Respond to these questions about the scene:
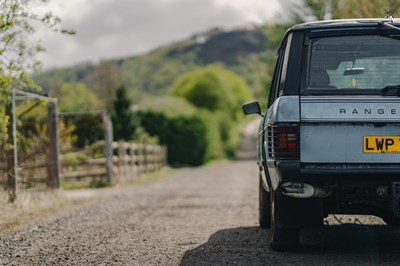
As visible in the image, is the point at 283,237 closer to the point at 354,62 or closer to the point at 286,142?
the point at 286,142

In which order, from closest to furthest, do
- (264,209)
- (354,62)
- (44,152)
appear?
(354,62) → (264,209) → (44,152)

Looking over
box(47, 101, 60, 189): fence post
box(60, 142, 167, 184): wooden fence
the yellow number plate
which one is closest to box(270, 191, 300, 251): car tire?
the yellow number plate

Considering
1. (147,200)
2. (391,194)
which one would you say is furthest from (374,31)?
(147,200)

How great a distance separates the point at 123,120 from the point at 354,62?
33.8 m

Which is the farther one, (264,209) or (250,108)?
(264,209)

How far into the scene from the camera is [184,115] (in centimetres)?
5069

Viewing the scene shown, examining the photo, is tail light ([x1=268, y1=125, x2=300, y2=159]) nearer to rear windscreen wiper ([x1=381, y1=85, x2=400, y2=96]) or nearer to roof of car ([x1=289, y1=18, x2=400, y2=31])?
rear windscreen wiper ([x1=381, y1=85, x2=400, y2=96])

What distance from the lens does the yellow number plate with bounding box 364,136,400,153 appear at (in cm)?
571

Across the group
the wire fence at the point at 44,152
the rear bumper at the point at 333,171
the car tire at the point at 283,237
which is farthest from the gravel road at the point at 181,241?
the wire fence at the point at 44,152

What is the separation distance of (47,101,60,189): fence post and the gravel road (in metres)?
2.67

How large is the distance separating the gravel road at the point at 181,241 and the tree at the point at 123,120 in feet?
91.2

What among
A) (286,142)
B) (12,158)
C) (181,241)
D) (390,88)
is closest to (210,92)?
(12,158)

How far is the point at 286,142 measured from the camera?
5.77m

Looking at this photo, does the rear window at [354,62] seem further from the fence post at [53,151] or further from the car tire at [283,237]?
the fence post at [53,151]
